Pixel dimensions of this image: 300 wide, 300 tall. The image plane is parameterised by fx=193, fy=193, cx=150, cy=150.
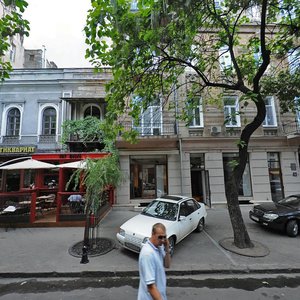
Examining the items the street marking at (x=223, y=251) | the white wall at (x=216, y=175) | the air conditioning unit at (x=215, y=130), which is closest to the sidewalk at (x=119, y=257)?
the street marking at (x=223, y=251)

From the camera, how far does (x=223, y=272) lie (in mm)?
5016

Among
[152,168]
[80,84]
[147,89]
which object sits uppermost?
[80,84]

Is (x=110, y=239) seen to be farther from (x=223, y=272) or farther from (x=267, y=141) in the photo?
(x=267, y=141)

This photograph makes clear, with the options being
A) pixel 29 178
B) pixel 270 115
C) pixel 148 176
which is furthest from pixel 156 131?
pixel 29 178

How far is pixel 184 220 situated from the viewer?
6.60m

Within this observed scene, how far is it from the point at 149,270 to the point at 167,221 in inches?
157

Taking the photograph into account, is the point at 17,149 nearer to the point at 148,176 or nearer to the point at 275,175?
the point at 148,176

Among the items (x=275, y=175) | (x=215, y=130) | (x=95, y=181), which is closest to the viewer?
(x=95, y=181)

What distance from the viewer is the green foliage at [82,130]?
12680 millimetres

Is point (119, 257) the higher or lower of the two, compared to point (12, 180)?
lower

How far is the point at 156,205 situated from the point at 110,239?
2083 millimetres

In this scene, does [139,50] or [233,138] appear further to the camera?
[233,138]

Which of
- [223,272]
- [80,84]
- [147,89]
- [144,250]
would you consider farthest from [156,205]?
[80,84]

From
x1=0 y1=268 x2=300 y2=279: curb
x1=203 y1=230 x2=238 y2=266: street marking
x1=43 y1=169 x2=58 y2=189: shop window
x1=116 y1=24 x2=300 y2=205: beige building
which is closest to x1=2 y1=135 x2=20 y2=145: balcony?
x1=43 y1=169 x2=58 y2=189: shop window
